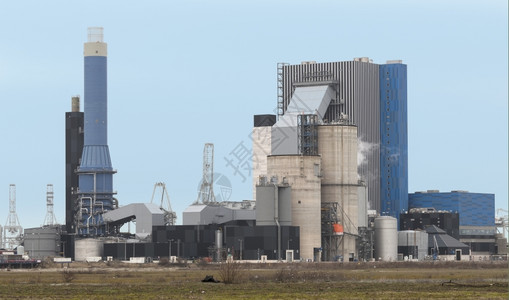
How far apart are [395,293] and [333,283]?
19439mm

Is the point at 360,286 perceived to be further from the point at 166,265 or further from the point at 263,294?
the point at 166,265

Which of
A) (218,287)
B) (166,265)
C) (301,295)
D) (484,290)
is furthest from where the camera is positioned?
(166,265)

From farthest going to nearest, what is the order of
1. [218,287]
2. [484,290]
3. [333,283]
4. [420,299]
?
[333,283], [218,287], [484,290], [420,299]

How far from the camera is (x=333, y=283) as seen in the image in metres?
108

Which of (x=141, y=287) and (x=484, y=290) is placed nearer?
(x=484, y=290)

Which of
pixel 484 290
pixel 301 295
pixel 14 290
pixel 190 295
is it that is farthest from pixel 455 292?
pixel 14 290

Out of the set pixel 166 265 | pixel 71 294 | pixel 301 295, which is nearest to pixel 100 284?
pixel 71 294

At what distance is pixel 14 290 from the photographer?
97.7 metres

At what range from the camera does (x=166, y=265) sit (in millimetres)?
196500

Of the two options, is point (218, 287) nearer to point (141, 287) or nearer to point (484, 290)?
point (141, 287)

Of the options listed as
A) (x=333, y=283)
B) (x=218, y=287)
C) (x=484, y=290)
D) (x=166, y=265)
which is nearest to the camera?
(x=484, y=290)

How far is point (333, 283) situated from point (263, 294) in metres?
20.1

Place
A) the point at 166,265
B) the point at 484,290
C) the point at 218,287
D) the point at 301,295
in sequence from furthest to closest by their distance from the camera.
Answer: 1. the point at 166,265
2. the point at 218,287
3. the point at 484,290
4. the point at 301,295

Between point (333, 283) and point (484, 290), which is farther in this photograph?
point (333, 283)
